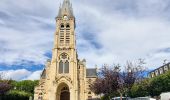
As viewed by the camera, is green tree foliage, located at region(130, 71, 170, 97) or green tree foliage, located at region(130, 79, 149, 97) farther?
green tree foliage, located at region(130, 79, 149, 97)

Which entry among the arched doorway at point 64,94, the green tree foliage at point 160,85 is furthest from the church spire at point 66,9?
the green tree foliage at point 160,85

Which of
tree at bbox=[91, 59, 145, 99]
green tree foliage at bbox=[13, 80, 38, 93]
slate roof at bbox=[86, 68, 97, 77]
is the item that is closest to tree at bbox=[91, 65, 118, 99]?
tree at bbox=[91, 59, 145, 99]

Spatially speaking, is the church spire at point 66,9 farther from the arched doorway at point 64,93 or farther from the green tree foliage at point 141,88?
the green tree foliage at point 141,88

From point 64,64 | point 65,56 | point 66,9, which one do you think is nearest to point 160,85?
point 64,64

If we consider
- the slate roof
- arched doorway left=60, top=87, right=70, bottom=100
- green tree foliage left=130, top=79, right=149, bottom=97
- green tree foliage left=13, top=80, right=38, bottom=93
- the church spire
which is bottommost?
green tree foliage left=130, top=79, right=149, bottom=97

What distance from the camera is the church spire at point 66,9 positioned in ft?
265

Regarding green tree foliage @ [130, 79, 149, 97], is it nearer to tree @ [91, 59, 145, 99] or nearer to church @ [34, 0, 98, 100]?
tree @ [91, 59, 145, 99]

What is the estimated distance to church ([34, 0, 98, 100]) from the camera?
70.9 meters

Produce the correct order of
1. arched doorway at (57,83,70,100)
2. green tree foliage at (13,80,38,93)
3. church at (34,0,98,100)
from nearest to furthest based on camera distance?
church at (34,0,98,100) < arched doorway at (57,83,70,100) < green tree foliage at (13,80,38,93)

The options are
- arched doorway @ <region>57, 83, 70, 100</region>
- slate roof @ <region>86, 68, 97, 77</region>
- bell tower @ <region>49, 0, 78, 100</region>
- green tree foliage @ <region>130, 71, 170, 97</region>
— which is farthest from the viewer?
slate roof @ <region>86, 68, 97, 77</region>

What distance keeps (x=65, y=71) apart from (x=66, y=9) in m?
21.0

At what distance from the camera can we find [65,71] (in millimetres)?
72750

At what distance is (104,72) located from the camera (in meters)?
41.8

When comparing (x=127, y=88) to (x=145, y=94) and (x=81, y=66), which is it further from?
(x=81, y=66)
